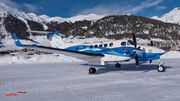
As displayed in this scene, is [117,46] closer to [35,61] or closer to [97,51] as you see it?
[97,51]

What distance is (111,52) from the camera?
1052 cm

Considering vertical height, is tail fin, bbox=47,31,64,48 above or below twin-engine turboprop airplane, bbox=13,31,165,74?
above

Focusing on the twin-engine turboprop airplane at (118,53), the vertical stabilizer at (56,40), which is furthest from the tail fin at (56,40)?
the twin-engine turboprop airplane at (118,53)

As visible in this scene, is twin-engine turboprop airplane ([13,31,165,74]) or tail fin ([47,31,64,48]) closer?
twin-engine turboprop airplane ([13,31,165,74])

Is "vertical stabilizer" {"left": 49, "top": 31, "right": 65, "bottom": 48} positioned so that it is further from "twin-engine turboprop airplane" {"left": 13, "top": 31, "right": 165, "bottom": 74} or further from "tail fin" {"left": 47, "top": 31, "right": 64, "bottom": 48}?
"twin-engine turboprop airplane" {"left": 13, "top": 31, "right": 165, "bottom": 74}

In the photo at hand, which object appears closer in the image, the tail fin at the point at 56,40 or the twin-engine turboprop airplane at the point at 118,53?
the twin-engine turboprop airplane at the point at 118,53

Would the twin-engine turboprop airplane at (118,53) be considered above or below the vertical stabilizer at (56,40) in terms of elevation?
below

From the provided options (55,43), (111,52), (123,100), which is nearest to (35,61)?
(55,43)

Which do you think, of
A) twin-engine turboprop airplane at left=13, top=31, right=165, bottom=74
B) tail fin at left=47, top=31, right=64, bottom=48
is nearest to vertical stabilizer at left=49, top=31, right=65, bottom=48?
tail fin at left=47, top=31, right=64, bottom=48

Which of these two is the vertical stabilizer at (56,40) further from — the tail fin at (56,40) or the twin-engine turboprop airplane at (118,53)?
the twin-engine turboprop airplane at (118,53)

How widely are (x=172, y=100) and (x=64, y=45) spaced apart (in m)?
12.8

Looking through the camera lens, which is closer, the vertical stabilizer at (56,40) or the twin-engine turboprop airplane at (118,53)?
the twin-engine turboprop airplane at (118,53)

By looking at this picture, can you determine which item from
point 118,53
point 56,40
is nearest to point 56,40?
point 56,40

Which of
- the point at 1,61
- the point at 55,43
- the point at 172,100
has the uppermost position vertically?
the point at 55,43
